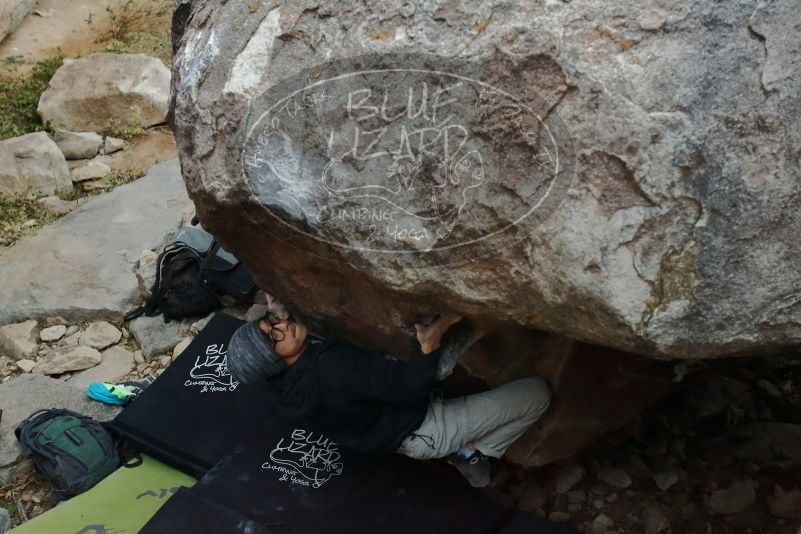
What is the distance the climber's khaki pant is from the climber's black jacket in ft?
0.16

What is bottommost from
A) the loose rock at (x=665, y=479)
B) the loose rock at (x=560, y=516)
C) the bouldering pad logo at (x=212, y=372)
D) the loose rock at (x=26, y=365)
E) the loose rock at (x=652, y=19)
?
the loose rock at (x=560, y=516)

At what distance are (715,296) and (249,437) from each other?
1647 millimetres

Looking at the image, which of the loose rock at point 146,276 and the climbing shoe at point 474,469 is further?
the loose rock at point 146,276

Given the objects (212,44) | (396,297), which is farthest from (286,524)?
(212,44)

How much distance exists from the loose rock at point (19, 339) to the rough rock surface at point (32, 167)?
1.25 metres


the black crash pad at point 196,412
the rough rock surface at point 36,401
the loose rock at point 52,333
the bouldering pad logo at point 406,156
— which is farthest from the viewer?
the loose rock at point 52,333

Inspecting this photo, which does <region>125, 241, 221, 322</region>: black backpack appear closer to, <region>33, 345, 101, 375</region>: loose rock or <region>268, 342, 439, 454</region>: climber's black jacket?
<region>33, 345, 101, 375</region>: loose rock

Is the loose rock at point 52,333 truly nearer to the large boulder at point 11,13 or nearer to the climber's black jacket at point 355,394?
the climber's black jacket at point 355,394

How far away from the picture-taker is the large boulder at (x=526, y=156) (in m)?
1.65

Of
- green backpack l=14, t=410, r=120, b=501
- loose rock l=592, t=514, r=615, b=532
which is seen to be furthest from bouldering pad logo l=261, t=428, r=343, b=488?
loose rock l=592, t=514, r=615, b=532

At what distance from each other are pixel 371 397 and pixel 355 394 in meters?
0.05

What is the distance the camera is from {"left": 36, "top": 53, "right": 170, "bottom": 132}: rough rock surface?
17.7ft

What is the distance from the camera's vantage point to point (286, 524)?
2.50 metres

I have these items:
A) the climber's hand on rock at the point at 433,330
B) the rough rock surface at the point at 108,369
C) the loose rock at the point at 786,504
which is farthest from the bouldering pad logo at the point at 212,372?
the loose rock at the point at 786,504
